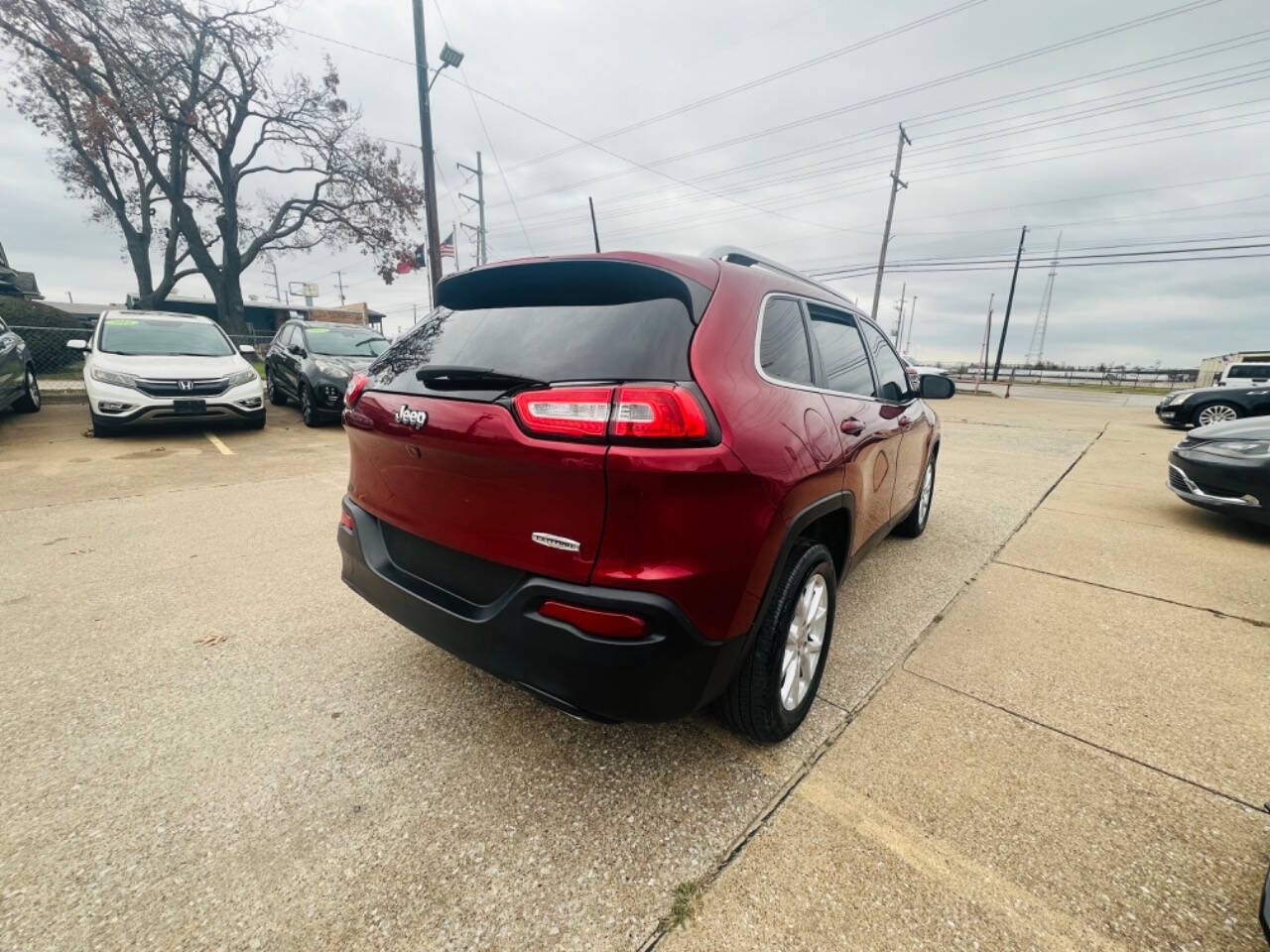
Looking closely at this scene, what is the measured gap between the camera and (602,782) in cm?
182

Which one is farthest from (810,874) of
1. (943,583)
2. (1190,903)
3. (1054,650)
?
(943,583)

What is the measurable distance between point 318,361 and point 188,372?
1.74 meters

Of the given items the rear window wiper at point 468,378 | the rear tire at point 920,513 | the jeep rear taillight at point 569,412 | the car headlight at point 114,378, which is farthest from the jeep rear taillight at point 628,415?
the car headlight at point 114,378

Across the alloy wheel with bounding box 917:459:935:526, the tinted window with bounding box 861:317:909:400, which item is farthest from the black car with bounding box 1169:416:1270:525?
the tinted window with bounding box 861:317:909:400

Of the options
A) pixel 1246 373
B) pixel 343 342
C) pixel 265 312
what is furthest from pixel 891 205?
pixel 265 312

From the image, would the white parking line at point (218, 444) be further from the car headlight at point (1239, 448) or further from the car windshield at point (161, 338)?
the car headlight at point (1239, 448)

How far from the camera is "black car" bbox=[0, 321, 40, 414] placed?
6.81 m

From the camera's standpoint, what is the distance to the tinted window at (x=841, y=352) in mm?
2365

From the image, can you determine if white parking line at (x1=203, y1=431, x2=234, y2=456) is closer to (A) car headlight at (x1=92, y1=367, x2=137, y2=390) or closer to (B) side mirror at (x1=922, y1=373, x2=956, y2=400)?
(A) car headlight at (x1=92, y1=367, x2=137, y2=390)

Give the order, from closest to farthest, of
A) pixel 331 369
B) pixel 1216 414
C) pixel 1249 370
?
pixel 331 369, pixel 1216 414, pixel 1249 370

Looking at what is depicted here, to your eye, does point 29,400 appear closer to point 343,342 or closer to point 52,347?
point 343,342

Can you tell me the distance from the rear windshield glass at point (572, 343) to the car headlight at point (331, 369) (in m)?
7.09

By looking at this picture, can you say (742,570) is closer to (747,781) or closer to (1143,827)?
(747,781)

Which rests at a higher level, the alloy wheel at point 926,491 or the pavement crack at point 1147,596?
the alloy wheel at point 926,491
